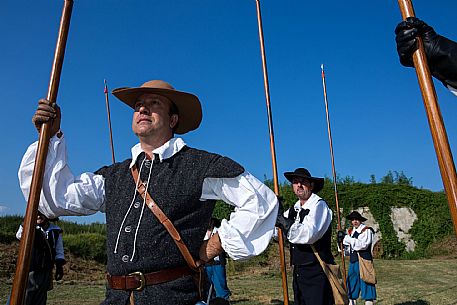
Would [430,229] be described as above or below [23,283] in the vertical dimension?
above

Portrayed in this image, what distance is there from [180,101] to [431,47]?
1.41m

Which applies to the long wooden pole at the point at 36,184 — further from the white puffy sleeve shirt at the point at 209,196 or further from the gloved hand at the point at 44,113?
the white puffy sleeve shirt at the point at 209,196

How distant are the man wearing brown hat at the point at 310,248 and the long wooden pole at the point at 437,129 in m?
3.15

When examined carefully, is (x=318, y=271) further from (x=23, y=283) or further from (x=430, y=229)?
(x=430, y=229)

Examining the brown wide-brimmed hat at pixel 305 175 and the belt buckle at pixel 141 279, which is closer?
the belt buckle at pixel 141 279

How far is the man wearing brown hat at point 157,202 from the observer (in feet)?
7.78

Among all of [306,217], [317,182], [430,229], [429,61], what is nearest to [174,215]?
[429,61]

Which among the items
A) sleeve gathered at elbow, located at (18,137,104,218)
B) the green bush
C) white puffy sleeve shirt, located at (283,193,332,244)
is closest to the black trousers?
white puffy sleeve shirt, located at (283,193,332,244)

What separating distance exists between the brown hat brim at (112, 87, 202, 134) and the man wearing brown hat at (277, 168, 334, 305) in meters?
2.22

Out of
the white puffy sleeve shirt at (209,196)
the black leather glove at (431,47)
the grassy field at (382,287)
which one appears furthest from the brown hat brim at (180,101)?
the grassy field at (382,287)

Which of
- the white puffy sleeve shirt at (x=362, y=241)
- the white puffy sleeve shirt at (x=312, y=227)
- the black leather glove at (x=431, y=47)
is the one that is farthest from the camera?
the white puffy sleeve shirt at (x=362, y=241)

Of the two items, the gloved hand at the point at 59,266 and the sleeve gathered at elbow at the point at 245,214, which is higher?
the gloved hand at the point at 59,266

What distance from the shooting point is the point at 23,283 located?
81.4 inches

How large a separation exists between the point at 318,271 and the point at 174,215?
Result: 298 centimetres
